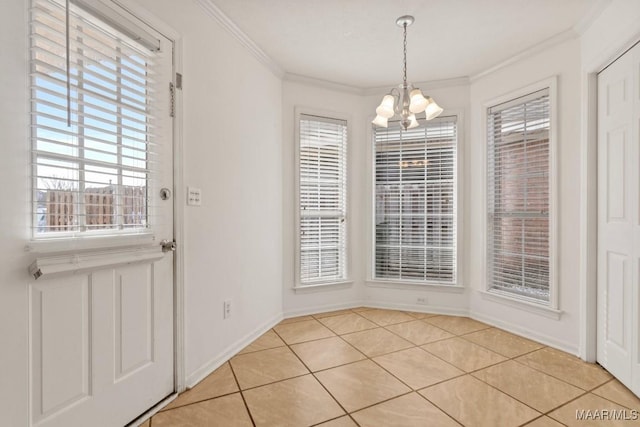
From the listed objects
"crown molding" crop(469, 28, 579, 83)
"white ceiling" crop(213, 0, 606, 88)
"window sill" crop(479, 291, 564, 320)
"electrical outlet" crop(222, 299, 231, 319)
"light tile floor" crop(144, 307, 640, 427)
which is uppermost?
"white ceiling" crop(213, 0, 606, 88)

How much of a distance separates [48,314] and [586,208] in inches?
134

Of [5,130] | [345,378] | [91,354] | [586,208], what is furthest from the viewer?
[586,208]

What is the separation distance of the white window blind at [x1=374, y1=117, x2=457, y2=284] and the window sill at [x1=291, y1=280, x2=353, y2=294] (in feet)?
1.27

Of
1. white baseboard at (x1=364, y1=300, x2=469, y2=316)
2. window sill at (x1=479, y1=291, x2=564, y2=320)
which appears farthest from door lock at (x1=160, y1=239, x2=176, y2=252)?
window sill at (x1=479, y1=291, x2=564, y2=320)

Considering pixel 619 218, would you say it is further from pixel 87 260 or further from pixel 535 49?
pixel 87 260

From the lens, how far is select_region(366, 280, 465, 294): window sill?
3.68 metres

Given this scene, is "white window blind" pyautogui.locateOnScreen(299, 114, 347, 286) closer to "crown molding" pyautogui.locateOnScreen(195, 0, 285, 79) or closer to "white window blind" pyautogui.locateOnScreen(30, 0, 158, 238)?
"crown molding" pyautogui.locateOnScreen(195, 0, 285, 79)

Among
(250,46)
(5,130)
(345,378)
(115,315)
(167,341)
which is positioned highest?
(250,46)

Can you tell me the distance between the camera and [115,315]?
1.70 meters

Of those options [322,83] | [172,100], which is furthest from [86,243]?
[322,83]

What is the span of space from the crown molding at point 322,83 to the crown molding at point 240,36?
107 mm

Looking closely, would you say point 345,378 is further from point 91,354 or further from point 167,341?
point 91,354

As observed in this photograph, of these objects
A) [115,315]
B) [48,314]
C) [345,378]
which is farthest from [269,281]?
[48,314]

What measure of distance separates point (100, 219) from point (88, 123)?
45 cm
